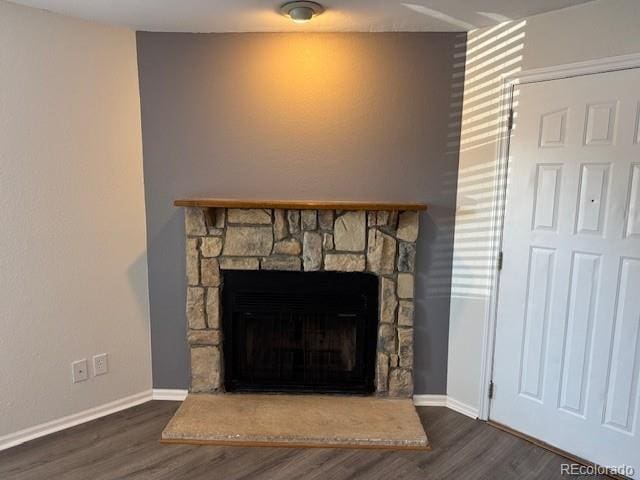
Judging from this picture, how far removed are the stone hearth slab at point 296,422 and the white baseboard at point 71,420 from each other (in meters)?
0.37

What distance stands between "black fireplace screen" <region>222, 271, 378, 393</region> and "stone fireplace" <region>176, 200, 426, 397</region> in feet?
0.21

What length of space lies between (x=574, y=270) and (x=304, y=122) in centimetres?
169

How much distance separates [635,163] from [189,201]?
2.22 meters

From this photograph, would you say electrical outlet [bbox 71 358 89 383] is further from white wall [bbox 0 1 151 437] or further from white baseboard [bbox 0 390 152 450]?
white baseboard [bbox 0 390 152 450]

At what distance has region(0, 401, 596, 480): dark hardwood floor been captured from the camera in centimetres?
186

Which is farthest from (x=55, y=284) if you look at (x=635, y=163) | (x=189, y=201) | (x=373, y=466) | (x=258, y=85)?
(x=635, y=163)

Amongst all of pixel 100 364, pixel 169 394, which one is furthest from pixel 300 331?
pixel 100 364

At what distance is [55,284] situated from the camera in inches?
83.7

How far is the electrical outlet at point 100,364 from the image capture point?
2.30 metres

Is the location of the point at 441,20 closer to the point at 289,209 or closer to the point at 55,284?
the point at 289,209

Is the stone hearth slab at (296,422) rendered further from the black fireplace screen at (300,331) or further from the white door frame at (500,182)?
the white door frame at (500,182)

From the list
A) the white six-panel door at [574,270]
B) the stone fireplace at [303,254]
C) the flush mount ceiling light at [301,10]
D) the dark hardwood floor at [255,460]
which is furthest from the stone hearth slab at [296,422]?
the flush mount ceiling light at [301,10]

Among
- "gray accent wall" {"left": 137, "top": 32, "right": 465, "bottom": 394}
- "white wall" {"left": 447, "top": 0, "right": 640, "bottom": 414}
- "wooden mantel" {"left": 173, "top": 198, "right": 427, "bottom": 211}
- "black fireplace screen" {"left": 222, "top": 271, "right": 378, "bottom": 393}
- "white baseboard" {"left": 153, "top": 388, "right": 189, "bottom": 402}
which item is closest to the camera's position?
"white wall" {"left": 447, "top": 0, "right": 640, "bottom": 414}

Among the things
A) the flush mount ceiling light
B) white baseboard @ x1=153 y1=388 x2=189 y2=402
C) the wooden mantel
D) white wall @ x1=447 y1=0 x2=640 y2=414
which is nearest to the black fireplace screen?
white baseboard @ x1=153 y1=388 x2=189 y2=402
